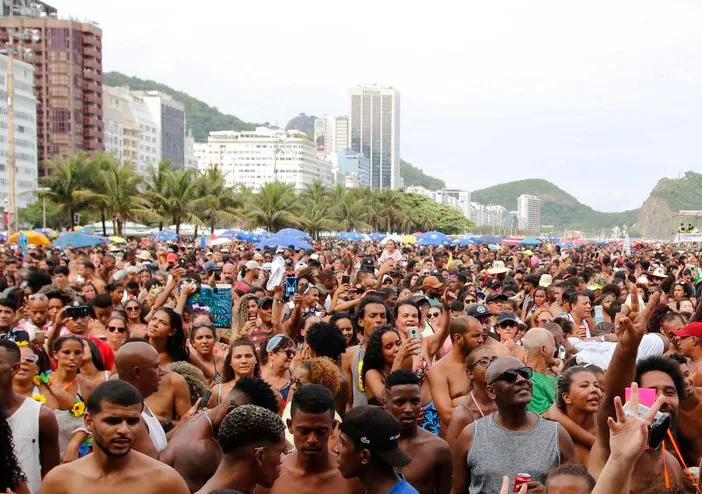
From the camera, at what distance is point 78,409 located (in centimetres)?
571

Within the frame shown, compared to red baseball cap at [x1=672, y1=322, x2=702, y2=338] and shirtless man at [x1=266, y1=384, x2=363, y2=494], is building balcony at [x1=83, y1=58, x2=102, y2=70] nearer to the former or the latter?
red baseball cap at [x1=672, y1=322, x2=702, y2=338]

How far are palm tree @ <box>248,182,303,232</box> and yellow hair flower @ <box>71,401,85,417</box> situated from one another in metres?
58.3

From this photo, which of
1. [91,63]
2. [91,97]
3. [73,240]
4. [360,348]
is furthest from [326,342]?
[91,63]

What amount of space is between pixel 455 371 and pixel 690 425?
1569 mm

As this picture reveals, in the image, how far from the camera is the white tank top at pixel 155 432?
4.92m

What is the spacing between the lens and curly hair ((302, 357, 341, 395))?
17.8ft

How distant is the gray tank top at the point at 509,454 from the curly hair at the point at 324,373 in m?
1.10

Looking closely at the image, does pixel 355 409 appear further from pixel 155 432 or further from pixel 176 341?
pixel 176 341

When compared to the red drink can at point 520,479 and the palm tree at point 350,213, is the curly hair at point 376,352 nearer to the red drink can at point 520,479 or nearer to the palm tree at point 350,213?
the red drink can at point 520,479

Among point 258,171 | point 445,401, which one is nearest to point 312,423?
point 445,401

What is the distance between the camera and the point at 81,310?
785 centimetres

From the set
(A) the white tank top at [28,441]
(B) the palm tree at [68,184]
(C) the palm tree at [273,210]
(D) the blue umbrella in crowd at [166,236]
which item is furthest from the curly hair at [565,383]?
(C) the palm tree at [273,210]

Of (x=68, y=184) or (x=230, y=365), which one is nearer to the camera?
(x=230, y=365)

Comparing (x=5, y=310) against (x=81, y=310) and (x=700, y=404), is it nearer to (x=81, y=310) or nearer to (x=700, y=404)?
(x=81, y=310)
